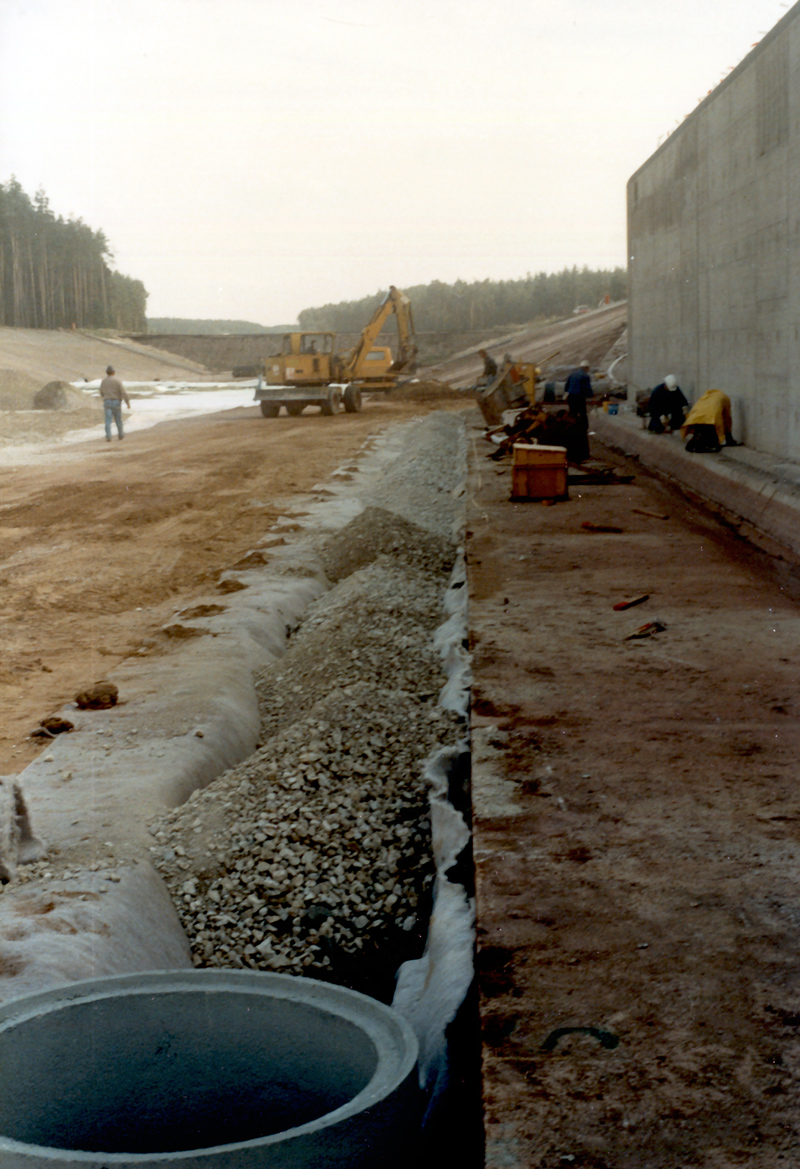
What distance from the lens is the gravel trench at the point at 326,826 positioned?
439 cm

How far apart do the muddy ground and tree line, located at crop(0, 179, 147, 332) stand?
3360 inches

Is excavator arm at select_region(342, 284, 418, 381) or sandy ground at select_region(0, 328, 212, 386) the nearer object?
excavator arm at select_region(342, 284, 418, 381)

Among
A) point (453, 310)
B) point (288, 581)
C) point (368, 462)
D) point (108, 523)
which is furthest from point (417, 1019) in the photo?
point (453, 310)

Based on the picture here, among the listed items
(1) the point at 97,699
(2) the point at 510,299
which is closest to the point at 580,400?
(1) the point at 97,699

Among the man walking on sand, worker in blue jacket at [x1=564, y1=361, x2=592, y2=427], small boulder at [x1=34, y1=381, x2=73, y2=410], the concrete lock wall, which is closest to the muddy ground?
the concrete lock wall

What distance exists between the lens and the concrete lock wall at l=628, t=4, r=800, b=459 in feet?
42.1

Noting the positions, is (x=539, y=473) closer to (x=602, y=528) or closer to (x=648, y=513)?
(x=648, y=513)

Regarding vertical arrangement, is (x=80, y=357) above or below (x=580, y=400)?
above

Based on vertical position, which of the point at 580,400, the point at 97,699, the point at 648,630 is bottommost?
the point at 97,699

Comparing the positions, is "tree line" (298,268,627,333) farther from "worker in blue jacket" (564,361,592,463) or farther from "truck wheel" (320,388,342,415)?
"worker in blue jacket" (564,361,592,463)

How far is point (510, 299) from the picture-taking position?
97250 millimetres

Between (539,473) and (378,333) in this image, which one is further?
(378,333)

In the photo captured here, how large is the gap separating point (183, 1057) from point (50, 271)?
9589 cm

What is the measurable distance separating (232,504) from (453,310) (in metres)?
83.9
